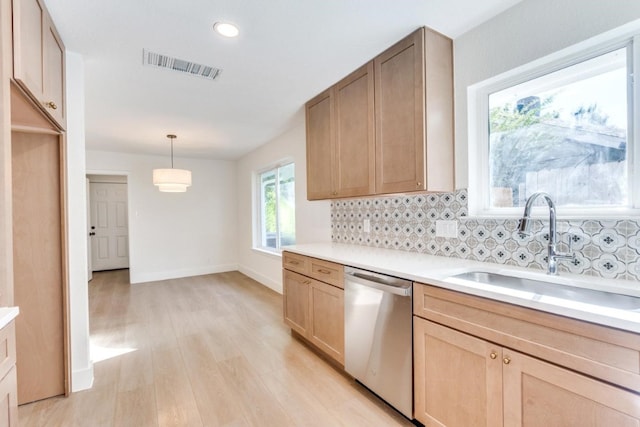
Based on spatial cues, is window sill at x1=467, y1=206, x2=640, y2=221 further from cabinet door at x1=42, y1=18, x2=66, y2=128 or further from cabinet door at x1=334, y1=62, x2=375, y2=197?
cabinet door at x1=42, y1=18, x2=66, y2=128

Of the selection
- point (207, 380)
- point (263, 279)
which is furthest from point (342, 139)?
point (263, 279)

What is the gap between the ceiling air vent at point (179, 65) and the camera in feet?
7.08

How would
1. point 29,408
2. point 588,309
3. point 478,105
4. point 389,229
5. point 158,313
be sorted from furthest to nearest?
1. point 158,313
2. point 389,229
3. point 478,105
4. point 29,408
5. point 588,309

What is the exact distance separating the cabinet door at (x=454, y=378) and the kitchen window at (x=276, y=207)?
298cm

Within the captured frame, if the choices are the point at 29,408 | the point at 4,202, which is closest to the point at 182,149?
the point at 29,408

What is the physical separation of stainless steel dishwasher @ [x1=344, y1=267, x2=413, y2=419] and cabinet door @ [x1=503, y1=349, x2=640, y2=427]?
52cm

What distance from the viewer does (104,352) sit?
2.67 metres

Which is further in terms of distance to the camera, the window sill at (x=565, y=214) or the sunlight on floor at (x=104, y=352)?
the sunlight on floor at (x=104, y=352)

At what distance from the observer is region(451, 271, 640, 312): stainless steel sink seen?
126 cm

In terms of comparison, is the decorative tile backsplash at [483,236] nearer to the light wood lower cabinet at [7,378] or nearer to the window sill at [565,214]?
the window sill at [565,214]

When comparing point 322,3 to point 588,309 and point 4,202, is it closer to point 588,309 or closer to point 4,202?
point 4,202

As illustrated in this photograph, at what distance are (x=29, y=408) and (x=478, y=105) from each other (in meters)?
3.57

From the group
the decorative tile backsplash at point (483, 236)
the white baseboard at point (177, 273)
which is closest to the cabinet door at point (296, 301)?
the decorative tile backsplash at point (483, 236)

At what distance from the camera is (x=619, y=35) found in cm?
143
